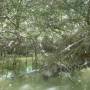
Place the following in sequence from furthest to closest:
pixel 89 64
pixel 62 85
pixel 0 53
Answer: pixel 89 64 < pixel 0 53 < pixel 62 85

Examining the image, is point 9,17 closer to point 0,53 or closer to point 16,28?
point 16,28

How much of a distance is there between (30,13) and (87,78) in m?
1.86

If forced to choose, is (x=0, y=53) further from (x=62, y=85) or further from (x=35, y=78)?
(x=62, y=85)

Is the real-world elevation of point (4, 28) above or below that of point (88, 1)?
below

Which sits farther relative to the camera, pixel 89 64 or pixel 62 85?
pixel 89 64

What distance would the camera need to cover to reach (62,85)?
6148mm

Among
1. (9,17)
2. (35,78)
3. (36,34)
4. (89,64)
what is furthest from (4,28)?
(89,64)

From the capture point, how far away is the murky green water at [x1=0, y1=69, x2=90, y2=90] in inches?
237

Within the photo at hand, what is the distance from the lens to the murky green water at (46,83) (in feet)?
19.8

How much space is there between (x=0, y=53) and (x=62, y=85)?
1531mm

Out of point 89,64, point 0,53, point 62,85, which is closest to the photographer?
point 62,85

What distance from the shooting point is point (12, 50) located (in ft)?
21.4

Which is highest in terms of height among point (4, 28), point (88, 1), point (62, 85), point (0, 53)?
point (88, 1)

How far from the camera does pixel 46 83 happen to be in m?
6.25
